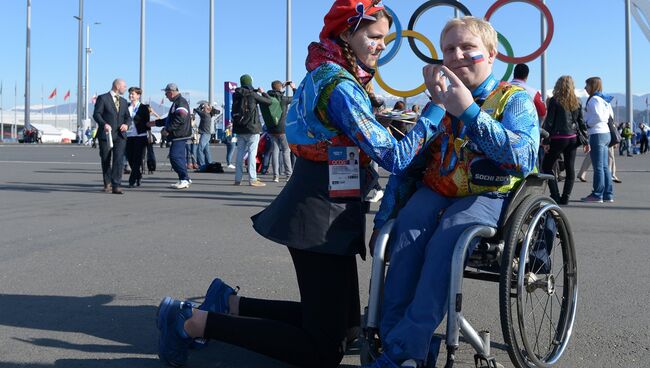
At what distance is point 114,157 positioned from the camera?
1151 cm

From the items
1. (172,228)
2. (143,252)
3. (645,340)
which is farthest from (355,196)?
(172,228)

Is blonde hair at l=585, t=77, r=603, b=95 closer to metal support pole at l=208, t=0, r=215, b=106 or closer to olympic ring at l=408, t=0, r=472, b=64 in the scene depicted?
olympic ring at l=408, t=0, r=472, b=64

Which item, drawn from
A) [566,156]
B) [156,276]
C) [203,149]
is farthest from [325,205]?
[203,149]

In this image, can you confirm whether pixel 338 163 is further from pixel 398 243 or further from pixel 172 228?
pixel 172 228

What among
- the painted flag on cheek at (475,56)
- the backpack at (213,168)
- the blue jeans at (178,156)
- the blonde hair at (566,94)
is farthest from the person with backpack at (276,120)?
the painted flag on cheek at (475,56)

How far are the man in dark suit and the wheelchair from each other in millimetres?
9198

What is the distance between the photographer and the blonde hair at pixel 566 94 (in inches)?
384

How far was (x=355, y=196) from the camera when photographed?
120 inches

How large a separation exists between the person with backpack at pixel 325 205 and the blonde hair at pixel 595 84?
8346 mm

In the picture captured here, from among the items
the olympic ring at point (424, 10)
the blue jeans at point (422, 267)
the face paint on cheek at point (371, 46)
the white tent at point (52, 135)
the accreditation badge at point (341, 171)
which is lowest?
the blue jeans at point (422, 267)

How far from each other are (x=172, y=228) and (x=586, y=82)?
6.70 metres

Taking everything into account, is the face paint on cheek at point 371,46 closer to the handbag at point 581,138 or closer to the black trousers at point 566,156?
the black trousers at point 566,156

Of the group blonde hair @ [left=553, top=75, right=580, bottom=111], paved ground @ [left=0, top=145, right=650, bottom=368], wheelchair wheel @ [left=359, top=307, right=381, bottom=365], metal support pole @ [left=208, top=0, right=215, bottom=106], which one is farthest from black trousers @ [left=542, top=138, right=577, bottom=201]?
metal support pole @ [left=208, top=0, right=215, bottom=106]

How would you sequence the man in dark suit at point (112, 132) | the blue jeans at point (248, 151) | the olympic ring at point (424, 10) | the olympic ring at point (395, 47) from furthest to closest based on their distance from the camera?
the blue jeans at point (248, 151)
the man in dark suit at point (112, 132)
the olympic ring at point (424, 10)
the olympic ring at point (395, 47)
